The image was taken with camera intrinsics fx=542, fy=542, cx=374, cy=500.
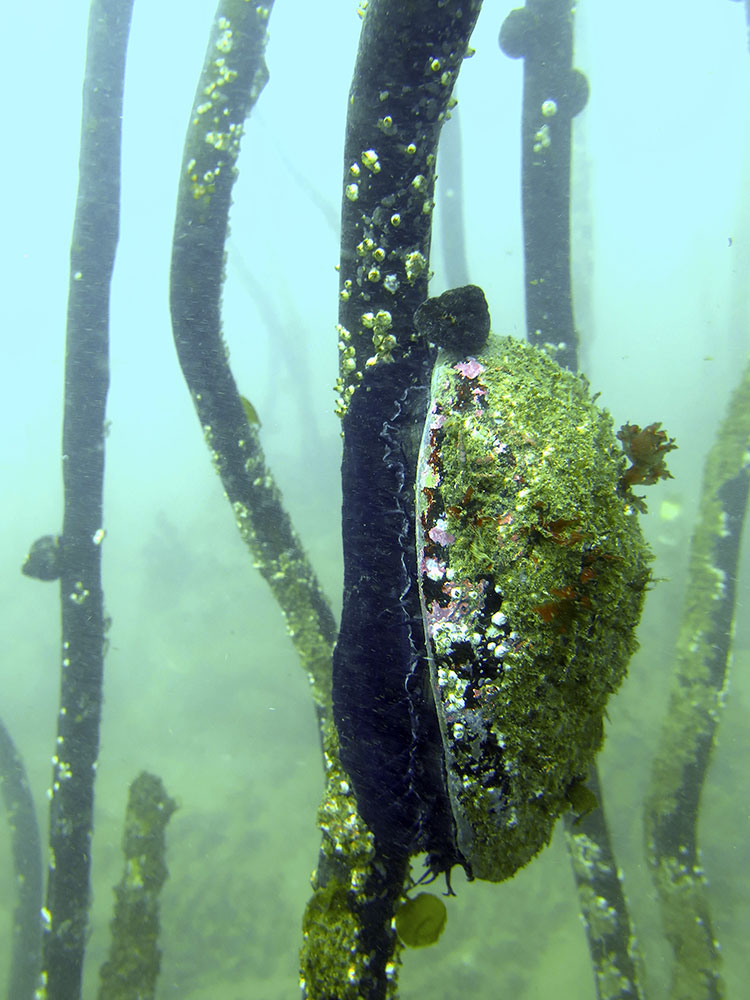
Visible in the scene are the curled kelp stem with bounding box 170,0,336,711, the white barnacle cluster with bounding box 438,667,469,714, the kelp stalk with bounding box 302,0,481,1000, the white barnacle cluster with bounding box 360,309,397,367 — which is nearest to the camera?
the white barnacle cluster with bounding box 438,667,469,714

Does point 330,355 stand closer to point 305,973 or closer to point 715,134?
point 305,973

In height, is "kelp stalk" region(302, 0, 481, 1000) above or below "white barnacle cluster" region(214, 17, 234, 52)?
below

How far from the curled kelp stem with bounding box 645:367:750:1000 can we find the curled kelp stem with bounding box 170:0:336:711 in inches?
113

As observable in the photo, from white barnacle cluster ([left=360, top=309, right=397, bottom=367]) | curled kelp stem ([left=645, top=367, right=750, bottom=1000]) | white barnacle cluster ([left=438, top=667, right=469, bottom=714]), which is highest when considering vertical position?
white barnacle cluster ([left=360, top=309, right=397, bottom=367])

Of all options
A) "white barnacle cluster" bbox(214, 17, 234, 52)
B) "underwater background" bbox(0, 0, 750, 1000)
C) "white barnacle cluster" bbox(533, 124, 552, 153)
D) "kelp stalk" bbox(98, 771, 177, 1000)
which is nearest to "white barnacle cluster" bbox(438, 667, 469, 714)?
"underwater background" bbox(0, 0, 750, 1000)

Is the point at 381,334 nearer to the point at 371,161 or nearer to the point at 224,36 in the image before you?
the point at 371,161

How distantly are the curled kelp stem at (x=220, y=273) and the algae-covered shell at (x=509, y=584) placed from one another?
203 centimetres

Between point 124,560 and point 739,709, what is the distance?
18.3 meters

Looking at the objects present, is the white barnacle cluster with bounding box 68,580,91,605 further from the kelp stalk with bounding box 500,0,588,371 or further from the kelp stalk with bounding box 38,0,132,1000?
the kelp stalk with bounding box 500,0,588,371

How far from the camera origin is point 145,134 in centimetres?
8331

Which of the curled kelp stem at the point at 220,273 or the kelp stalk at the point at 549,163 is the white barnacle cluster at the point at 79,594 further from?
the kelp stalk at the point at 549,163

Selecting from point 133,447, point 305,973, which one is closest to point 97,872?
point 305,973

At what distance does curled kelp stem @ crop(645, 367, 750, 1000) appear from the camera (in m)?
3.94

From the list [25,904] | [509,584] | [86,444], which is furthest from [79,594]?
[25,904]
